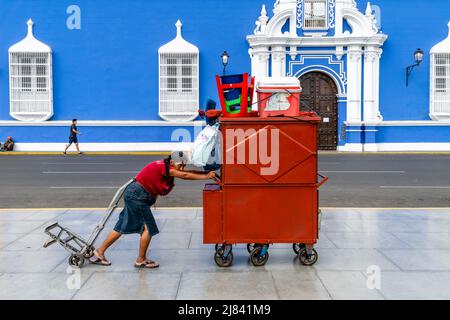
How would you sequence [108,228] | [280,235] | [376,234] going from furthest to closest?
1. [108,228]
2. [376,234]
3. [280,235]

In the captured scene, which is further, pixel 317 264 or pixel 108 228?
pixel 108 228

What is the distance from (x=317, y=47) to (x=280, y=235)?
2056cm

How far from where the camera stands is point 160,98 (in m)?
25.0

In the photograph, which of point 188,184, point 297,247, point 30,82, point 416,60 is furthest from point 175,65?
point 297,247

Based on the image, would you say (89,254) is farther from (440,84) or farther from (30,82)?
(440,84)

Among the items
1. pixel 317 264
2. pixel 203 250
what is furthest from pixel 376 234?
pixel 203 250

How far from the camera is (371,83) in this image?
2469 cm

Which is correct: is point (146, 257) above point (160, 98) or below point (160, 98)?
below

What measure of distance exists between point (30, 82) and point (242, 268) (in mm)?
22043

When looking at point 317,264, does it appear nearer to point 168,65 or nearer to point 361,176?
point 361,176

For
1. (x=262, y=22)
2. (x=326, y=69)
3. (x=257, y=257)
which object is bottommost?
(x=257, y=257)

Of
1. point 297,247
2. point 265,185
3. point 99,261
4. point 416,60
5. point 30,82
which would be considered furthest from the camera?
point 30,82

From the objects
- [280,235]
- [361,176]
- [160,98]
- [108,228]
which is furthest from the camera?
[160,98]

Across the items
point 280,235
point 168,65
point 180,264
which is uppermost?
point 168,65
